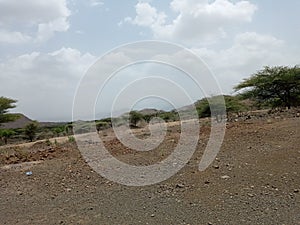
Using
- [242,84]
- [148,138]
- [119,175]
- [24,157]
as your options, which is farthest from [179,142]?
[242,84]

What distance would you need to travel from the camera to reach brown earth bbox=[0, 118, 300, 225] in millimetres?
3533

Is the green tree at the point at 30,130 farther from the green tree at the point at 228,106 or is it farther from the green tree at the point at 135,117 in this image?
the green tree at the point at 228,106

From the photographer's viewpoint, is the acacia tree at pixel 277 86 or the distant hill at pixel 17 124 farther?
the distant hill at pixel 17 124

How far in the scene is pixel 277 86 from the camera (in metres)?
13.5

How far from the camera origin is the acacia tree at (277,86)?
13234 millimetres

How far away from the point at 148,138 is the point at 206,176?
3080mm

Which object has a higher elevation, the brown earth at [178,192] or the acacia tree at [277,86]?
the acacia tree at [277,86]

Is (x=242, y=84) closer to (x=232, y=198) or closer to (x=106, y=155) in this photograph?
(x=106, y=155)

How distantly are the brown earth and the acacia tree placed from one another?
7598mm

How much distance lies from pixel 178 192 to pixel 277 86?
10448 millimetres

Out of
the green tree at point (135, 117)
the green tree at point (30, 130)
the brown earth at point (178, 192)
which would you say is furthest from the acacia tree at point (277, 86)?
the green tree at point (30, 130)

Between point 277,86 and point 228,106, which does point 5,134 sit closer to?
point 228,106

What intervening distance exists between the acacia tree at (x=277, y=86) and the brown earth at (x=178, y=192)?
7.60 meters

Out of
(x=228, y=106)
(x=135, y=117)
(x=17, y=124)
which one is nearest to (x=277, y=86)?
(x=228, y=106)
